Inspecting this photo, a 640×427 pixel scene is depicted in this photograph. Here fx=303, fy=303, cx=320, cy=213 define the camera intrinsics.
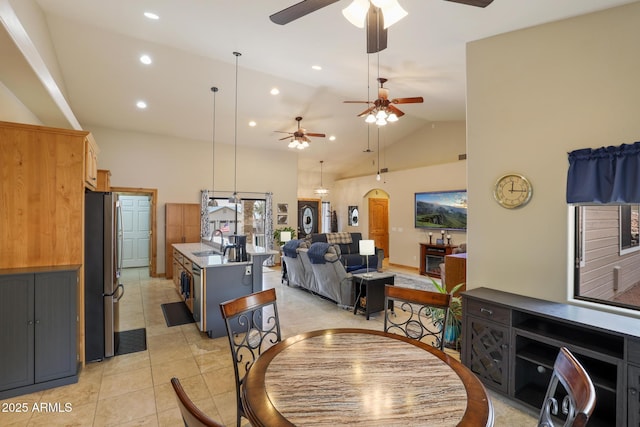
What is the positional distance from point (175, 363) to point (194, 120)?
5.41 m

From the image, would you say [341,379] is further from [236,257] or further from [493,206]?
[236,257]

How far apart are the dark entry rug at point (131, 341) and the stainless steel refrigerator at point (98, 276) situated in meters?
0.23

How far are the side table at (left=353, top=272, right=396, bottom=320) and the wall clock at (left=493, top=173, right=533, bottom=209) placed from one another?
2.10 meters

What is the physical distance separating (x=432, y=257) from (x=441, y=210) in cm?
117

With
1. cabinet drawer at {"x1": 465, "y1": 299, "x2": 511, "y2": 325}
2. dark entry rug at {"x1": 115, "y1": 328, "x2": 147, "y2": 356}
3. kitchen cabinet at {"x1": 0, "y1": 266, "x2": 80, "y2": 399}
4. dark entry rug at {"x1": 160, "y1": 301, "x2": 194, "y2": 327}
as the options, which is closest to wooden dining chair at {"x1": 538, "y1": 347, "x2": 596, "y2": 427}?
cabinet drawer at {"x1": 465, "y1": 299, "x2": 511, "y2": 325}

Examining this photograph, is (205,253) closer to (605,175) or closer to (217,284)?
(217,284)

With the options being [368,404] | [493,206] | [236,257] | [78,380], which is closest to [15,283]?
[78,380]

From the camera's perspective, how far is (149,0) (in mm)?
3232

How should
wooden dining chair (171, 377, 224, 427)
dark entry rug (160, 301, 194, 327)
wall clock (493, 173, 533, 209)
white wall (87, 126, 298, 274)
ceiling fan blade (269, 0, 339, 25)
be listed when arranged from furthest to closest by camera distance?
white wall (87, 126, 298, 274)
dark entry rug (160, 301, 194, 327)
wall clock (493, 173, 533, 209)
ceiling fan blade (269, 0, 339, 25)
wooden dining chair (171, 377, 224, 427)

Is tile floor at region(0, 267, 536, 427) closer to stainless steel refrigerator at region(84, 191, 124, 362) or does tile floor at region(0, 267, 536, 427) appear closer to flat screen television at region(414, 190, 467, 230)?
stainless steel refrigerator at region(84, 191, 124, 362)

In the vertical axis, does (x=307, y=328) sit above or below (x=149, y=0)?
below

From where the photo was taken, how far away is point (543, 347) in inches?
97.3

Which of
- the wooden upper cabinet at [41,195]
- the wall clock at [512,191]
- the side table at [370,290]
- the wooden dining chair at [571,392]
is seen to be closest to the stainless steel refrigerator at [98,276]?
the wooden upper cabinet at [41,195]

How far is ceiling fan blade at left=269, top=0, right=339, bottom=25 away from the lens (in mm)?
1835
